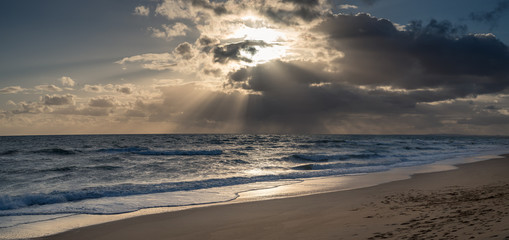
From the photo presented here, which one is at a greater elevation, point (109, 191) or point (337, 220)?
point (337, 220)

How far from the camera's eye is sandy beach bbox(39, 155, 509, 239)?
22.2 feet

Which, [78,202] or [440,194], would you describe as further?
[78,202]

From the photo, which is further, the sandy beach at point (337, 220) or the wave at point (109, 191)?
the wave at point (109, 191)

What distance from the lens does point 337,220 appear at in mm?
8703

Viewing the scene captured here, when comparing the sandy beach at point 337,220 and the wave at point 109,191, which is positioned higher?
the sandy beach at point 337,220

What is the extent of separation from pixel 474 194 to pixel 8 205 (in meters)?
17.4

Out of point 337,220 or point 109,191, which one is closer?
point 337,220

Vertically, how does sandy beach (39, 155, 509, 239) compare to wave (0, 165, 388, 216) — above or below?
above

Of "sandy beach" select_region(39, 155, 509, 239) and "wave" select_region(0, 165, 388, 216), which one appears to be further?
"wave" select_region(0, 165, 388, 216)

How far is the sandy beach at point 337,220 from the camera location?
677 cm

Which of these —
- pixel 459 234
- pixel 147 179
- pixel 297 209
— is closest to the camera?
pixel 459 234

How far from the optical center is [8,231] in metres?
8.70

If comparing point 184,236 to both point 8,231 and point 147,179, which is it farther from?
point 147,179

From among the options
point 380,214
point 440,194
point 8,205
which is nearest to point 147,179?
point 8,205
